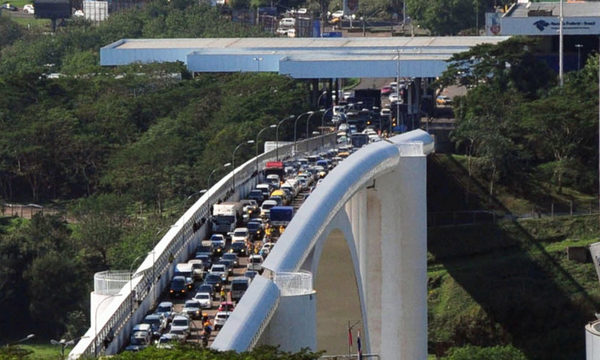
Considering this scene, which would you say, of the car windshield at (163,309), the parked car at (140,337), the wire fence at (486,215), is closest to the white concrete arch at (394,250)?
the car windshield at (163,309)

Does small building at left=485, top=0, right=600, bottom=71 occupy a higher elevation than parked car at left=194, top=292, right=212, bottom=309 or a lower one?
higher

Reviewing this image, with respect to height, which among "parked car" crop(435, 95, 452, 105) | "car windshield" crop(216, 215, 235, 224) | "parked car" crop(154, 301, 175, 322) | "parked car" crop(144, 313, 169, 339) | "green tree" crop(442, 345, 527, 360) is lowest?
"green tree" crop(442, 345, 527, 360)

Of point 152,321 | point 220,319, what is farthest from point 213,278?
point 220,319

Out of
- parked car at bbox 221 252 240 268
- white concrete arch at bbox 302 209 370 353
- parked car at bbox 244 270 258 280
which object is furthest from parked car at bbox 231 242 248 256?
parked car at bbox 244 270 258 280

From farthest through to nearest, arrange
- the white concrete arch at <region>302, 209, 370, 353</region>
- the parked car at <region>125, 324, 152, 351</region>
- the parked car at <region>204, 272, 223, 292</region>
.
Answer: the white concrete arch at <region>302, 209, 370, 353</region>, the parked car at <region>204, 272, 223, 292</region>, the parked car at <region>125, 324, 152, 351</region>

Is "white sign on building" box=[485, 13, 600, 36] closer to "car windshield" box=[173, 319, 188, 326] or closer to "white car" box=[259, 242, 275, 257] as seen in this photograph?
"white car" box=[259, 242, 275, 257]

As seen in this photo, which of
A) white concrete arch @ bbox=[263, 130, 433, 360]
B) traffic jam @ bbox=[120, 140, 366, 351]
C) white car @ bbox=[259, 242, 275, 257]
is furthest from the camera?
white concrete arch @ bbox=[263, 130, 433, 360]

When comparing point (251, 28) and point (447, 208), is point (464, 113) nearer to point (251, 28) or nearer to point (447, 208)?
point (447, 208)
